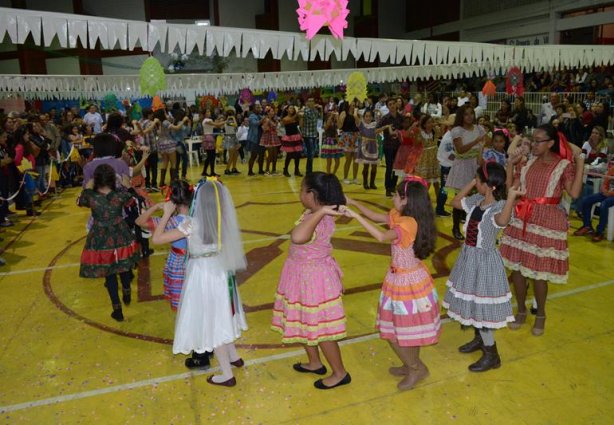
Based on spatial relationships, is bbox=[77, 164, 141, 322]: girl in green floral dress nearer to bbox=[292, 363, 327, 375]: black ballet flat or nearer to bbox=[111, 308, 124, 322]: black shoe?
bbox=[111, 308, 124, 322]: black shoe

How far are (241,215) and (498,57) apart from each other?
4539 millimetres

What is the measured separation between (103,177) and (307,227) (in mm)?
2165

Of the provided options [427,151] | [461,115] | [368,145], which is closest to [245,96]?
[368,145]

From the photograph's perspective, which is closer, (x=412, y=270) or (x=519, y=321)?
(x=412, y=270)

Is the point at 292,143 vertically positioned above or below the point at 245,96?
below

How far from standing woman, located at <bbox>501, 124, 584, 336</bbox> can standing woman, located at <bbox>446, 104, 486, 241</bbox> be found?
2483mm

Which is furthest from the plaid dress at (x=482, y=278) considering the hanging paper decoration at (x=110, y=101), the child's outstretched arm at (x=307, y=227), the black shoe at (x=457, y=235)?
the hanging paper decoration at (x=110, y=101)

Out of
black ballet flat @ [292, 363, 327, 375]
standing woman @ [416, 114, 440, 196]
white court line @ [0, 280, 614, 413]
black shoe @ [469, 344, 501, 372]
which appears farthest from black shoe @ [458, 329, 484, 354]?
standing woman @ [416, 114, 440, 196]

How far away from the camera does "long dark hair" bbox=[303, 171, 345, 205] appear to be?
9.98 ft

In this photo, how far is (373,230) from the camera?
2.96 m

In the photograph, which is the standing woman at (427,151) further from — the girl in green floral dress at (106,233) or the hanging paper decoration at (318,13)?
the girl in green floral dress at (106,233)

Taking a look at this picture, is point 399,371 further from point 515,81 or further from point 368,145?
point 515,81

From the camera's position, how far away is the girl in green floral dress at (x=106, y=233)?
4.33m

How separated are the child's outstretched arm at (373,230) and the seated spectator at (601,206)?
14.9 feet
